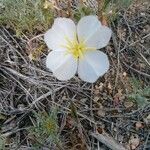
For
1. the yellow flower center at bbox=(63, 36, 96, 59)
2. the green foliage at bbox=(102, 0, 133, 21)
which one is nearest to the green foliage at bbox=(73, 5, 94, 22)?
the green foliage at bbox=(102, 0, 133, 21)

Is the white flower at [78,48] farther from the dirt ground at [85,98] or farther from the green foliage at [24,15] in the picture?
the green foliage at [24,15]

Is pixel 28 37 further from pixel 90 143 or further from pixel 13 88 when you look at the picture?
pixel 90 143

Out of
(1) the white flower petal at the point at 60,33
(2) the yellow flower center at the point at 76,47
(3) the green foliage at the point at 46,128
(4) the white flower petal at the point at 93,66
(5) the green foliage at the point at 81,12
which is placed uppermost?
(1) the white flower petal at the point at 60,33

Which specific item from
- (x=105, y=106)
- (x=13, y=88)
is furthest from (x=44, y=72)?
(x=105, y=106)

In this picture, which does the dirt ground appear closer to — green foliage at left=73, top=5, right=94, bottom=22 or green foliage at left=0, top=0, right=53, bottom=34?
green foliage at left=0, top=0, right=53, bottom=34

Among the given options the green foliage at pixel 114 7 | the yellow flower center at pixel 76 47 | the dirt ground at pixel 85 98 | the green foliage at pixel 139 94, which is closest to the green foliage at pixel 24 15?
the dirt ground at pixel 85 98

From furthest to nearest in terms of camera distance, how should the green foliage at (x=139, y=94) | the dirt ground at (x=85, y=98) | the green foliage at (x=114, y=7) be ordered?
the green foliage at (x=114, y=7) < the dirt ground at (x=85, y=98) < the green foliage at (x=139, y=94)

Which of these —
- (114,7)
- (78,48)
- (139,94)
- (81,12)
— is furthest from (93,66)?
(114,7)
